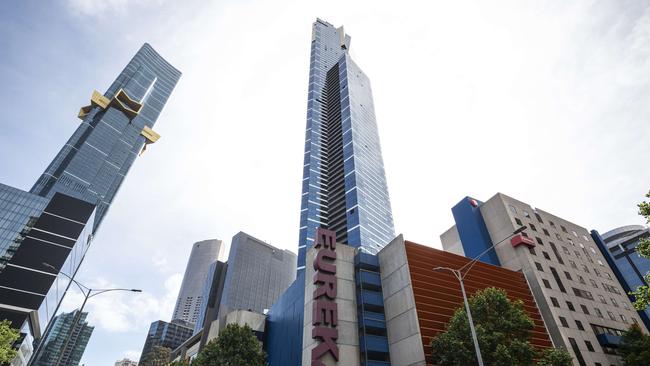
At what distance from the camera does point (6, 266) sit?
3991 inches

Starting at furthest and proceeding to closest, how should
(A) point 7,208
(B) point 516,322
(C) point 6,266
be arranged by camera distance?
(A) point 7,208
(C) point 6,266
(B) point 516,322

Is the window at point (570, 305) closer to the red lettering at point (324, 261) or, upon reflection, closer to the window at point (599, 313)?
the window at point (599, 313)

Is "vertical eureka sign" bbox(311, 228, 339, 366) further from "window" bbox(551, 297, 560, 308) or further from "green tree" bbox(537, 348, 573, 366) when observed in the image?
"window" bbox(551, 297, 560, 308)

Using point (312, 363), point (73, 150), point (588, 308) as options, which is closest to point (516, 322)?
point (312, 363)

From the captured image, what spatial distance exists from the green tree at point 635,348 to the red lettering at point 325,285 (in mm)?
39832

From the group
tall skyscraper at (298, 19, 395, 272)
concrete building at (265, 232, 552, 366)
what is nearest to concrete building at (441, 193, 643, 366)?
concrete building at (265, 232, 552, 366)

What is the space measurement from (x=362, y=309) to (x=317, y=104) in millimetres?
152859

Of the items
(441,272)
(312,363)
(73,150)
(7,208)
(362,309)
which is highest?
(73,150)

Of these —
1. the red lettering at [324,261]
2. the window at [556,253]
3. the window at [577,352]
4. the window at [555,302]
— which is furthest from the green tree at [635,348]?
the red lettering at [324,261]

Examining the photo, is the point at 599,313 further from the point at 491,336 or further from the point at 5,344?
the point at 5,344

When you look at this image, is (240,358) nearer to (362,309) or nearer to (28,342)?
(362,309)

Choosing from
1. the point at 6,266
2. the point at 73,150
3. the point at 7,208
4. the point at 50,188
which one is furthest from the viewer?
the point at 73,150

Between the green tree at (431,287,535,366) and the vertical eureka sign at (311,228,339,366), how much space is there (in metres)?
10.8

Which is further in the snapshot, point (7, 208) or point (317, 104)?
point (317, 104)
